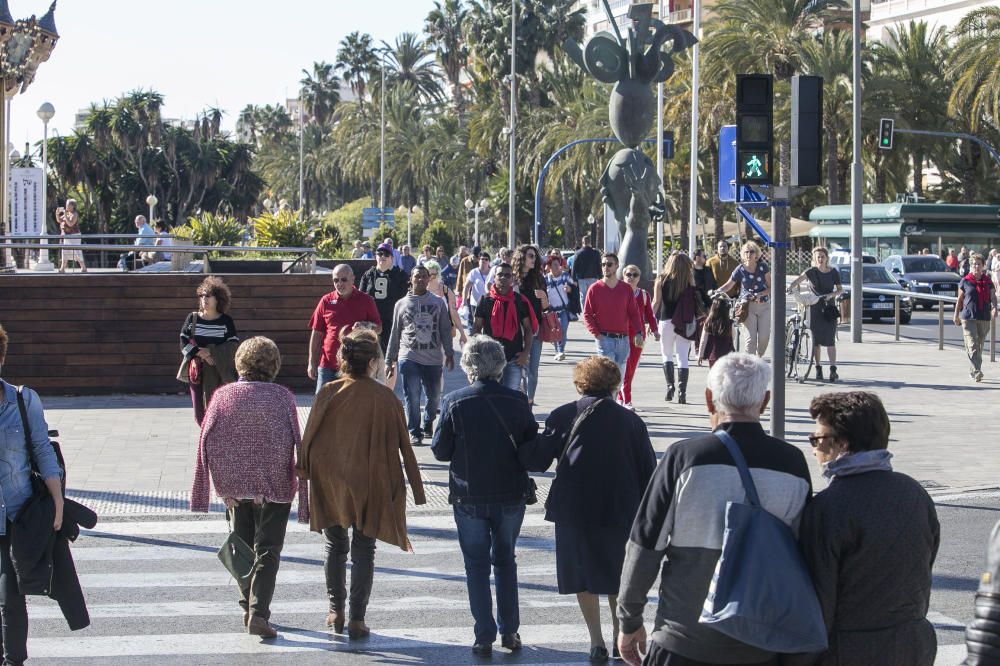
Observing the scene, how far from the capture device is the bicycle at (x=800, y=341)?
18000 millimetres

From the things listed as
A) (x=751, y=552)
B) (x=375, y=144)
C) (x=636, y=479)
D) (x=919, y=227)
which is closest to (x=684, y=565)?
(x=751, y=552)

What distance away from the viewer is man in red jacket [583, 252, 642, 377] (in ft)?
45.9

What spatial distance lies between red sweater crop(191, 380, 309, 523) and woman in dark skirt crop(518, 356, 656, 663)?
1.41 m

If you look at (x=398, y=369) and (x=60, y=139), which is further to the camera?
(x=60, y=139)

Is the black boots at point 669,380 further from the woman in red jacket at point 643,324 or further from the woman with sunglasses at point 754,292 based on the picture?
the woman with sunglasses at point 754,292

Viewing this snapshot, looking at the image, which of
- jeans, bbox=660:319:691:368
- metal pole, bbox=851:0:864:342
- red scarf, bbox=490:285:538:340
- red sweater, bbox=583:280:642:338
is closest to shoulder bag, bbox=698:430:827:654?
red scarf, bbox=490:285:538:340

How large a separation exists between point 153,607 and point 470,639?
1773 millimetres

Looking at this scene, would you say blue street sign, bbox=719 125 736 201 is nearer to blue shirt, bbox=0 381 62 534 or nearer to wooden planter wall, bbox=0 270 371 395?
wooden planter wall, bbox=0 270 371 395

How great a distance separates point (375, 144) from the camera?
7438 cm

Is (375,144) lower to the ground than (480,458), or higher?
higher

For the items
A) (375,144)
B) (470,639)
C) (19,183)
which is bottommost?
(470,639)

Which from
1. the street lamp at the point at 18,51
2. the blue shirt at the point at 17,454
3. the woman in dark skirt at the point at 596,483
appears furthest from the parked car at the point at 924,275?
the blue shirt at the point at 17,454

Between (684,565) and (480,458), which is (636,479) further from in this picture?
(684,565)

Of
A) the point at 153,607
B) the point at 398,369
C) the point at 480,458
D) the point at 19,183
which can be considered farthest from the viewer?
the point at 19,183
